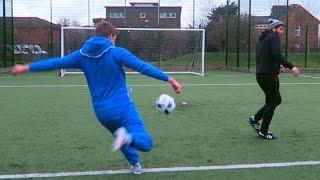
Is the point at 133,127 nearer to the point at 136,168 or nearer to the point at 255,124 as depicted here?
the point at 136,168

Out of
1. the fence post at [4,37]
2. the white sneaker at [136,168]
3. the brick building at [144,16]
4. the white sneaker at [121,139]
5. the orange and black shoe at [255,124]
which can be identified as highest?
the brick building at [144,16]

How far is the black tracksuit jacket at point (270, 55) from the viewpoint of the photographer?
775cm

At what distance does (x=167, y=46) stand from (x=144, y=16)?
433 centimetres

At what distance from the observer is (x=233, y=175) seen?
18.9ft

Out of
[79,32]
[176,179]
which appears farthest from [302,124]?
[79,32]

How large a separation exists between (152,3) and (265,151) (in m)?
24.7

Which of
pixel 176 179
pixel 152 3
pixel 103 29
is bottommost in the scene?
pixel 176 179

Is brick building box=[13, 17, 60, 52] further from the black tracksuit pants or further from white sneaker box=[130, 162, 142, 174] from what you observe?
white sneaker box=[130, 162, 142, 174]

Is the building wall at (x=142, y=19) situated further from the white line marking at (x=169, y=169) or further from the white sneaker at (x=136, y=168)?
the white sneaker at (x=136, y=168)

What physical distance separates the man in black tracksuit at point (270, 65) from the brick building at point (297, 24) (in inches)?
799

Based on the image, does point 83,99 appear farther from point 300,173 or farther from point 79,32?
point 79,32

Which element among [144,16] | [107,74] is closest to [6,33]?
[144,16]

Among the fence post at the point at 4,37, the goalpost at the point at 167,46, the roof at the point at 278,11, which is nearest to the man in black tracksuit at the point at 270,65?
the goalpost at the point at 167,46

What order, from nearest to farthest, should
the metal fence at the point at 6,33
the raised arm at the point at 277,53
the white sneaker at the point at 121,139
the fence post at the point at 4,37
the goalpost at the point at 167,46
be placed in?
the white sneaker at the point at 121,139, the raised arm at the point at 277,53, the fence post at the point at 4,37, the metal fence at the point at 6,33, the goalpost at the point at 167,46
